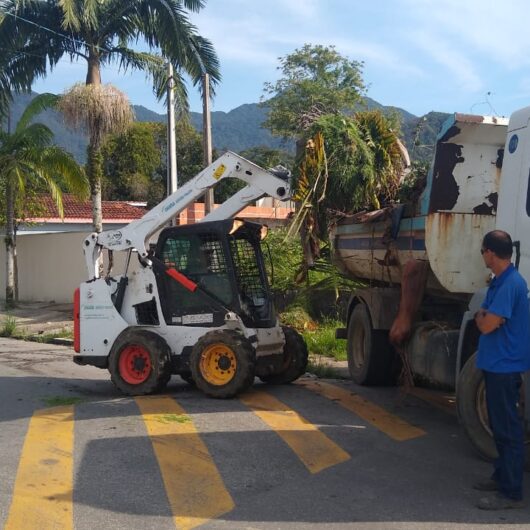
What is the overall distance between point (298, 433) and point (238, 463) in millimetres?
1103

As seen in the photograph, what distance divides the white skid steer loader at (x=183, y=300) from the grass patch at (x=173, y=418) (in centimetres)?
87

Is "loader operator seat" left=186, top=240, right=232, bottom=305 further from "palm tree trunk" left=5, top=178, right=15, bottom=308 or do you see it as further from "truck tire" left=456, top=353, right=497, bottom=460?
"palm tree trunk" left=5, top=178, right=15, bottom=308

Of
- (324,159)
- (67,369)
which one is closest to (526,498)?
(324,159)

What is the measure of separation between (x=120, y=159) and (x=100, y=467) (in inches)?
1761

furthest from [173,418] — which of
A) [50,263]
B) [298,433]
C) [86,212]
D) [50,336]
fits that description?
[86,212]

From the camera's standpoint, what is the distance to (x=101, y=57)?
1912cm

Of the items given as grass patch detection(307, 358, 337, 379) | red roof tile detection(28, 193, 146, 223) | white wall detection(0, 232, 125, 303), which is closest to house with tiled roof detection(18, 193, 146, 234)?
red roof tile detection(28, 193, 146, 223)

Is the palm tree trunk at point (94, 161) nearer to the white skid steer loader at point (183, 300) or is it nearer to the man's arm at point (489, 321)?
the white skid steer loader at point (183, 300)

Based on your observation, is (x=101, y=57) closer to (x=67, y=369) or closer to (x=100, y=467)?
(x=67, y=369)

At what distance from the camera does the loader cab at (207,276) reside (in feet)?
29.2

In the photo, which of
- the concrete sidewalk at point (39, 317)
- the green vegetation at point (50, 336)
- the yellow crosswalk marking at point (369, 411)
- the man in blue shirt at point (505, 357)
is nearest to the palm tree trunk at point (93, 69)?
the concrete sidewalk at point (39, 317)

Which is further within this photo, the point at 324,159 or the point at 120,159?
the point at 120,159

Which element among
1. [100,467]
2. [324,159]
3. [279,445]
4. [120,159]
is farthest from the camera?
[120,159]

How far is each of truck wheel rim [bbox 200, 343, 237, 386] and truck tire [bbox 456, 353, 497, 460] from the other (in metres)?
3.15
